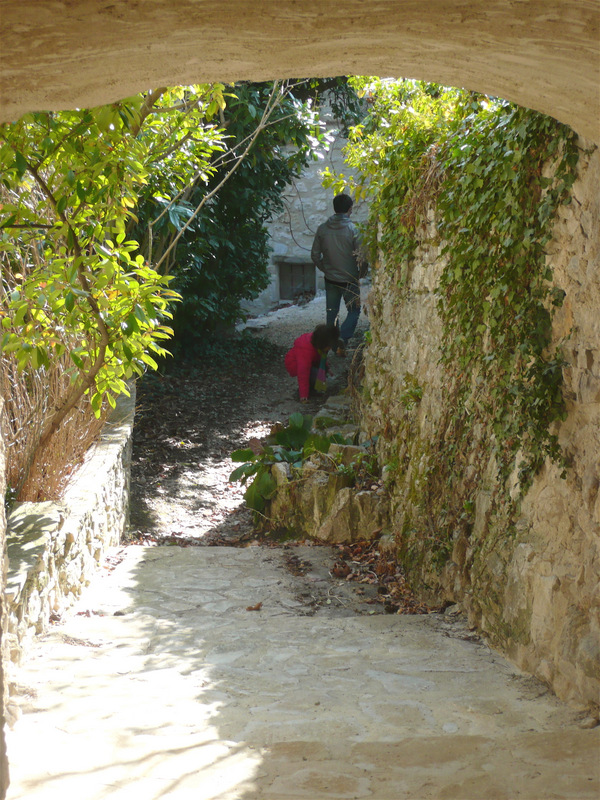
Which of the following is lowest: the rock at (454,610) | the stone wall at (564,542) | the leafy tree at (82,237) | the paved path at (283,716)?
the rock at (454,610)

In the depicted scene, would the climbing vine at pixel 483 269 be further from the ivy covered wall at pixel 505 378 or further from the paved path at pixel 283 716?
the paved path at pixel 283 716

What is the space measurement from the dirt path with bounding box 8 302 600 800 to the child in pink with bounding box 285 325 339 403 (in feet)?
12.4

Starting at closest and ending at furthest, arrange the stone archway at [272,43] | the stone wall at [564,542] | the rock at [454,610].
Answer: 1. the stone archway at [272,43]
2. the stone wall at [564,542]
3. the rock at [454,610]

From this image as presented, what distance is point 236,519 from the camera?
6465 millimetres

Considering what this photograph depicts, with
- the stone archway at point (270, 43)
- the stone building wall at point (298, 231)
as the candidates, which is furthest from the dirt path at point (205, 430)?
the stone archway at point (270, 43)

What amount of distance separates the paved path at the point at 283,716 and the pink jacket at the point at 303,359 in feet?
15.8

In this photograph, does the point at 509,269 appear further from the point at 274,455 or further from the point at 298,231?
the point at 298,231

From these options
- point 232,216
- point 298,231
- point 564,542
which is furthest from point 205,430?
point 298,231

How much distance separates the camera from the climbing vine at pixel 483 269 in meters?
2.63

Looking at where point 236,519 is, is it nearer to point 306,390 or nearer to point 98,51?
point 306,390

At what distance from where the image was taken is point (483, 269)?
10.9 feet

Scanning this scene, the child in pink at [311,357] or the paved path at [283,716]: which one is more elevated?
the child in pink at [311,357]

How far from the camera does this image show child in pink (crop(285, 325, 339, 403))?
8.23 m

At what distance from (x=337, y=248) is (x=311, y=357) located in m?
1.46
